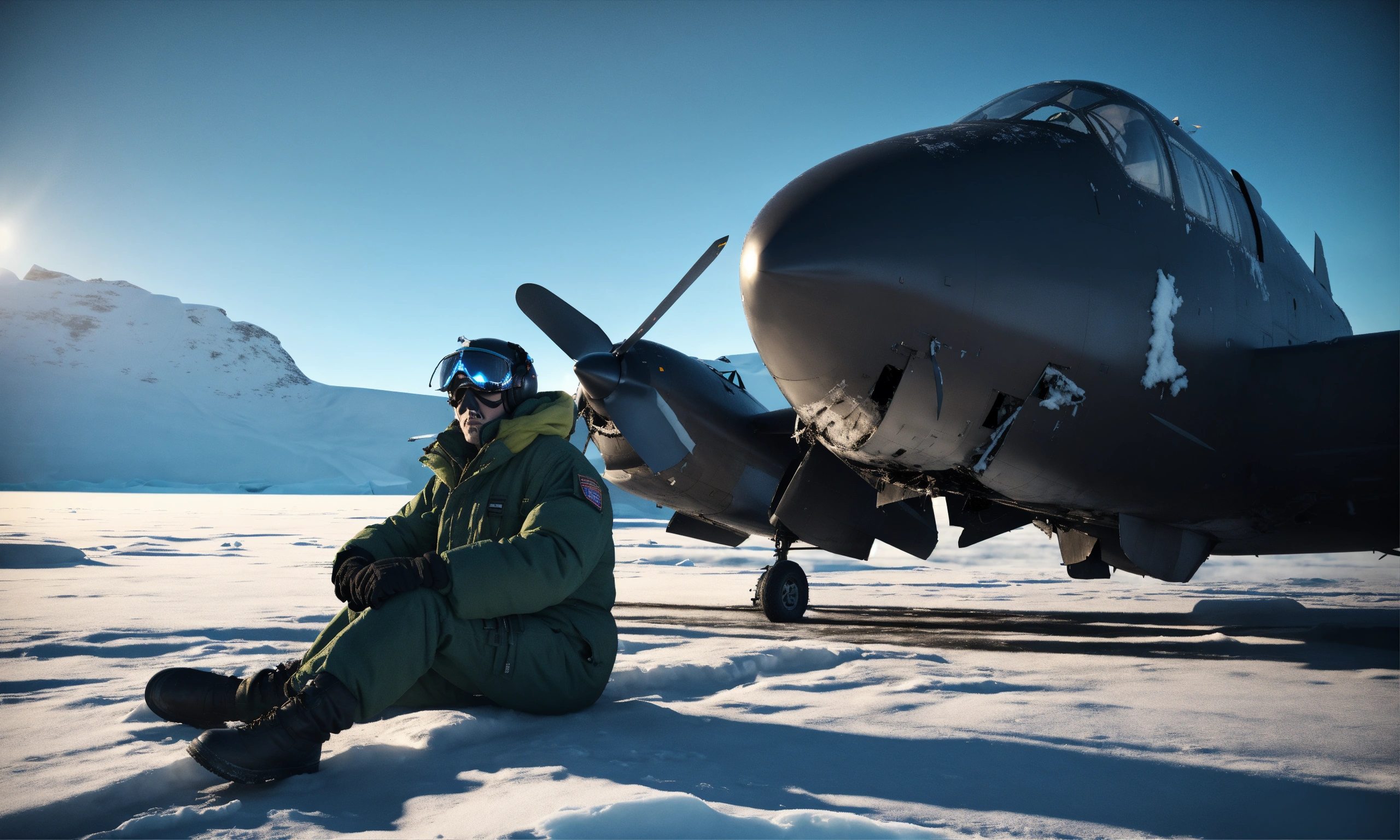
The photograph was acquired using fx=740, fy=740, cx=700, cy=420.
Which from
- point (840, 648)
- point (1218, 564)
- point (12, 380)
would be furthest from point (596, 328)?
point (12, 380)

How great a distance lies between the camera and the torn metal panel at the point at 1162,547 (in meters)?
5.66

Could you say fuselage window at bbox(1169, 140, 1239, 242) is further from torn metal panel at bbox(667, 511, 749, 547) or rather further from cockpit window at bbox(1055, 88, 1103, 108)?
torn metal panel at bbox(667, 511, 749, 547)

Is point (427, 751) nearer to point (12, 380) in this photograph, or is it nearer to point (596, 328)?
point (596, 328)

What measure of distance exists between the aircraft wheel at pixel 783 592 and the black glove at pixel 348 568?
21.0ft

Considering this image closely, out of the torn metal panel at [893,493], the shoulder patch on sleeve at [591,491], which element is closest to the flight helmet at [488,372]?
the shoulder patch on sleeve at [591,491]

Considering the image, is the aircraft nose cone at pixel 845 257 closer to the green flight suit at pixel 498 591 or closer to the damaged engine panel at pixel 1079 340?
the damaged engine panel at pixel 1079 340

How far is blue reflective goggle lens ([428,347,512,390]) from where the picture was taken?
11.4 ft

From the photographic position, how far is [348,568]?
2.95 meters

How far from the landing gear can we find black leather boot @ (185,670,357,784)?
6.94 meters

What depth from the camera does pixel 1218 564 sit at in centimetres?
1789

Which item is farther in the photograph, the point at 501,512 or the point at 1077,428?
the point at 1077,428

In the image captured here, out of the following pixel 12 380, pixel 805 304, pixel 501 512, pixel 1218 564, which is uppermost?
pixel 12 380

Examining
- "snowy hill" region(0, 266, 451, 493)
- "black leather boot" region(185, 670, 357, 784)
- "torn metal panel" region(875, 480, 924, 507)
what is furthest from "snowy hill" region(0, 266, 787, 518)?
"black leather boot" region(185, 670, 357, 784)

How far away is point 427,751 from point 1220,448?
5.49 metres
